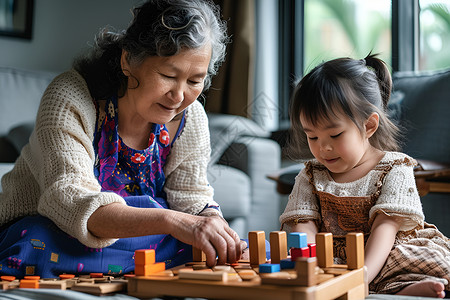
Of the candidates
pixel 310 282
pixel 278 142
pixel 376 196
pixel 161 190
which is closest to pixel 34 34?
pixel 278 142

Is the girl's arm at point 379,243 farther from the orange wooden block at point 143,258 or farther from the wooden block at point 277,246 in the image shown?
the orange wooden block at point 143,258

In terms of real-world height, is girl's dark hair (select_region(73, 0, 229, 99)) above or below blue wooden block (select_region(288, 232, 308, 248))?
above

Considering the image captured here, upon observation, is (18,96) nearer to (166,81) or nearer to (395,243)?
(166,81)

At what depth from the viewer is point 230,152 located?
270 centimetres

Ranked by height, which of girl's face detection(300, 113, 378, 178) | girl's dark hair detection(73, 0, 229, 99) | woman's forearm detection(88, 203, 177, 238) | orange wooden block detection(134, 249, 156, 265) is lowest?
orange wooden block detection(134, 249, 156, 265)

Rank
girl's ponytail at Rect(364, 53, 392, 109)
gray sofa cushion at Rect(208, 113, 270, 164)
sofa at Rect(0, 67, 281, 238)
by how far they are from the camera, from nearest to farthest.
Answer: girl's ponytail at Rect(364, 53, 392, 109)
sofa at Rect(0, 67, 281, 238)
gray sofa cushion at Rect(208, 113, 270, 164)

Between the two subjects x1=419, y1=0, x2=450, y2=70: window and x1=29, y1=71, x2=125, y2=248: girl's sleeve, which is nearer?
x1=29, y1=71, x2=125, y2=248: girl's sleeve

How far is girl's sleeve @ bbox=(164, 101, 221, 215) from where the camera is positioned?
153 centimetres

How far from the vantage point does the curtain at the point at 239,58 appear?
10.8ft

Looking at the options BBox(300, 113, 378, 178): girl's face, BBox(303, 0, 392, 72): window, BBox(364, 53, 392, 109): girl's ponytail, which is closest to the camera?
BBox(300, 113, 378, 178): girl's face

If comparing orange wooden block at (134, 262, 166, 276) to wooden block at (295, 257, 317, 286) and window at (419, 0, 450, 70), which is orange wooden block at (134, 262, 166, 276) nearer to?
wooden block at (295, 257, 317, 286)

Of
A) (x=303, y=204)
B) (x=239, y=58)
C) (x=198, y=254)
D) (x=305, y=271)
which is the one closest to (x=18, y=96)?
(x=239, y=58)

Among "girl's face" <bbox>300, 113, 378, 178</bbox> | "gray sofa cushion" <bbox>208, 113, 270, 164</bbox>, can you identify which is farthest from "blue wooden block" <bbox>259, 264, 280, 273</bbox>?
"gray sofa cushion" <bbox>208, 113, 270, 164</bbox>

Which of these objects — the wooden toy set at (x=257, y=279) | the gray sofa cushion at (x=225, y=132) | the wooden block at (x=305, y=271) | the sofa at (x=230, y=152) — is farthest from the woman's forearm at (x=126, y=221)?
the gray sofa cushion at (x=225, y=132)
